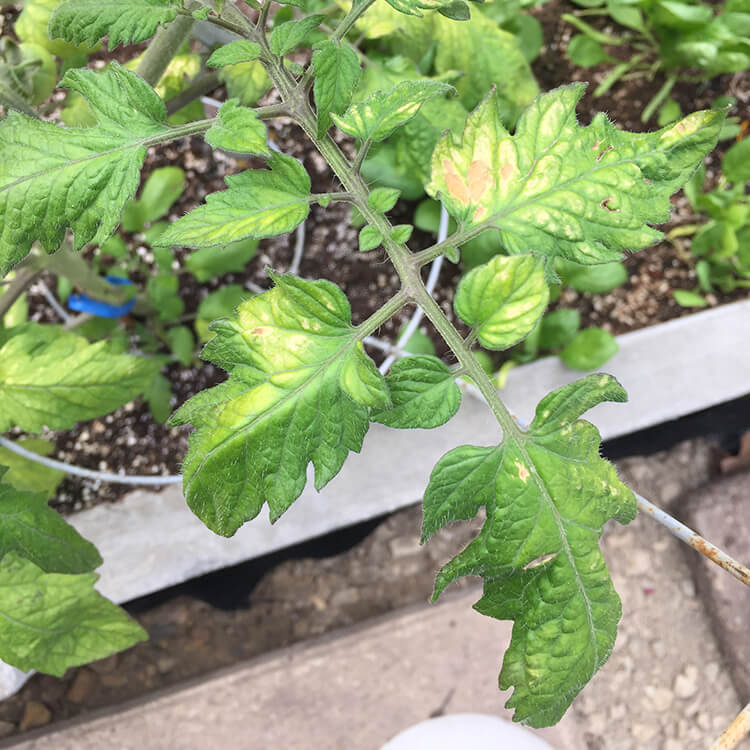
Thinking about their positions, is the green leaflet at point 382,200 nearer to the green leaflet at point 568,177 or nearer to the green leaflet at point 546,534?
the green leaflet at point 568,177

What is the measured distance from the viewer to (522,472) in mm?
615

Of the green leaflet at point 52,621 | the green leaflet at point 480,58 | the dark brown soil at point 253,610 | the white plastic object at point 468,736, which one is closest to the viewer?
the green leaflet at point 52,621

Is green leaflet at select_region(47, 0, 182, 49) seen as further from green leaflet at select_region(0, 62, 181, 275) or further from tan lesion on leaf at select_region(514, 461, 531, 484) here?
tan lesion on leaf at select_region(514, 461, 531, 484)

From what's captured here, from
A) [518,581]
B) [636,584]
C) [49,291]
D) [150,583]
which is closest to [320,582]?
[150,583]

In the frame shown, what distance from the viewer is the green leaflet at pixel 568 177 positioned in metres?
0.65

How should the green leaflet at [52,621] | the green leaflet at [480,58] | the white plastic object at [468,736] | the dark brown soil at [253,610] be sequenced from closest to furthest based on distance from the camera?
1. the green leaflet at [52,621]
2. the green leaflet at [480,58]
3. the white plastic object at [468,736]
4. the dark brown soil at [253,610]

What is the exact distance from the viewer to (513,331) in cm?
61

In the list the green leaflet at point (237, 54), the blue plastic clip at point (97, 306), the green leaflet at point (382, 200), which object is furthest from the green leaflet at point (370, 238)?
the blue plastic clip at point (97, 306)

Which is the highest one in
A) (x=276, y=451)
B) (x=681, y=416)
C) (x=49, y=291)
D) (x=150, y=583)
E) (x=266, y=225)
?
(x=266, y=225)

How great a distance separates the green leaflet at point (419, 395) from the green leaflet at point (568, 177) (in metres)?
0.14

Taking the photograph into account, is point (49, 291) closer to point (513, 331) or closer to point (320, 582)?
point (320, 582)

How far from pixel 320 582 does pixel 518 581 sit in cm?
106

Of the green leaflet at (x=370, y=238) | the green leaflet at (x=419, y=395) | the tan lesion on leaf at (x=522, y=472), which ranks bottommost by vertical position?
the tan lesion on leaf at (x=522, y=472)

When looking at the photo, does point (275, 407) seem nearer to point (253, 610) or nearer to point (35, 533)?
point (35, 533)
